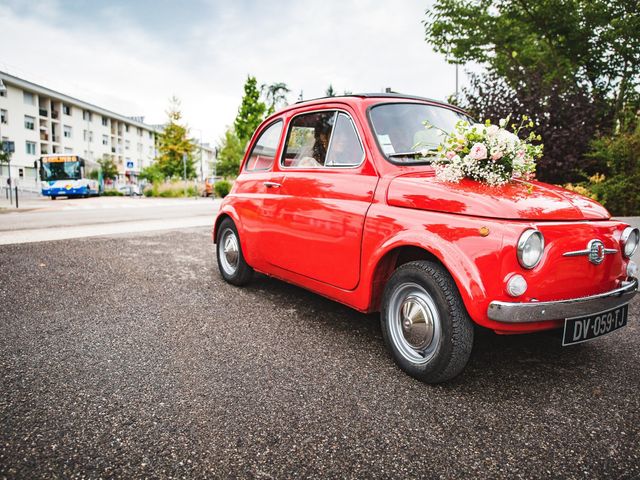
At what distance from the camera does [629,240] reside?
269cm

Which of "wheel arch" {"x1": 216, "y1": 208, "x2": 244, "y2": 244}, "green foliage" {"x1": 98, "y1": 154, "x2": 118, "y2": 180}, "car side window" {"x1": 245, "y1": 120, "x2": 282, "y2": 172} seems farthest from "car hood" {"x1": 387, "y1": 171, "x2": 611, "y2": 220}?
"green foliage" {"x1": 98, "y1": 154, "x2": 118, "y2": 180}

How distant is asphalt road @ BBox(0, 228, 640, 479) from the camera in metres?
1.87

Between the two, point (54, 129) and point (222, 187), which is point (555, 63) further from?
point (54, 129)

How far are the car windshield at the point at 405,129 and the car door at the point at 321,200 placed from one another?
0.18m

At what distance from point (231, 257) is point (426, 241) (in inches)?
112

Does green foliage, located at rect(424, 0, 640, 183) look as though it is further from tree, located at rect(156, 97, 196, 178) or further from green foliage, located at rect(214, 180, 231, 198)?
tree, located at rect(156, 97, 196, 178)

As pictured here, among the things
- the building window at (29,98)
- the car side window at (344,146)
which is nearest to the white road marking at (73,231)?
the car side window at (344,146)

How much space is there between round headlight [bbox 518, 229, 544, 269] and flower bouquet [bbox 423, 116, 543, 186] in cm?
51

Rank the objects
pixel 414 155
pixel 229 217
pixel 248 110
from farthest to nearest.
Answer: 1. pixel 248 110
2. pixel 229 217
3. pixel 414 155

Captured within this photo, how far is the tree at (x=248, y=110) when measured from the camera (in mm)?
32562

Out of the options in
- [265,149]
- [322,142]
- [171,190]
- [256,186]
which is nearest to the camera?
[322,142]

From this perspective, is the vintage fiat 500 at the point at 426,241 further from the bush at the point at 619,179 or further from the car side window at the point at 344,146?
the bush at the point at 619,179

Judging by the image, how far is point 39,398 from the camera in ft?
7.61

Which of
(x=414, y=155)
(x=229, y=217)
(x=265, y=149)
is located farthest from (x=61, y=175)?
(x=414, y=155)
